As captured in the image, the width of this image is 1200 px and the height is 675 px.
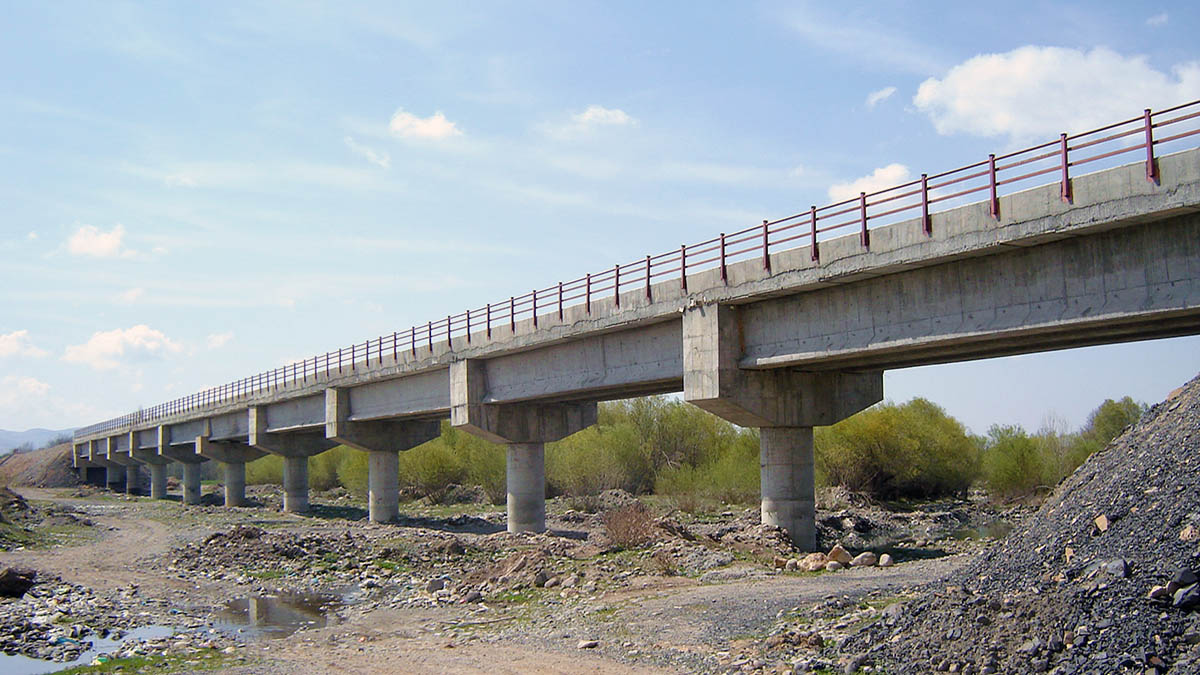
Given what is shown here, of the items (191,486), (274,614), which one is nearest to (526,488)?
(274,614)

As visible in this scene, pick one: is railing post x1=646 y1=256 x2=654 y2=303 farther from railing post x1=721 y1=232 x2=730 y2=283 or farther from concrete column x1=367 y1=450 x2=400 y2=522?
concrete column x1=367 y1=450 x2=400 y2=522

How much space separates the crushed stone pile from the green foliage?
1276 inches

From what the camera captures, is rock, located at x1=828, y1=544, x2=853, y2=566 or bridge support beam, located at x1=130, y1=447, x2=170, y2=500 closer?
rock, located at x1=828, y1=544, x2=853, y2=566

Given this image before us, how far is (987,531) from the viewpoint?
3344 cm

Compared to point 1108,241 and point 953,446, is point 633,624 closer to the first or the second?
point 1108,241

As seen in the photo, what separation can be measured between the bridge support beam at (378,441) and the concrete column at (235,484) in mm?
22432

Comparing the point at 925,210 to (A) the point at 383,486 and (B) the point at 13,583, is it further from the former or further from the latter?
(A) the point at 383,486

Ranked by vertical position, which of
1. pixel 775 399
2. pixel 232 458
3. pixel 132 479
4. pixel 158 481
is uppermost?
pixel 775 399

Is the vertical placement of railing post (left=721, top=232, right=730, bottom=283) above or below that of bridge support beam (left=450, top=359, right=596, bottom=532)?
above

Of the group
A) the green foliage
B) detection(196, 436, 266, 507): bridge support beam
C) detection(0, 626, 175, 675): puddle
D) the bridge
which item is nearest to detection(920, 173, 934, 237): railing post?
the bridge

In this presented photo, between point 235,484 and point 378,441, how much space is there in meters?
24.6

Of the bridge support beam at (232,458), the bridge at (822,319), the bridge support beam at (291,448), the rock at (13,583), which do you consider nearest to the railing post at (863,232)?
the bridge at (822,319)

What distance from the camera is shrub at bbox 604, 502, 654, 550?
948 inches

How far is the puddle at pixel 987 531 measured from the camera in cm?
3170
